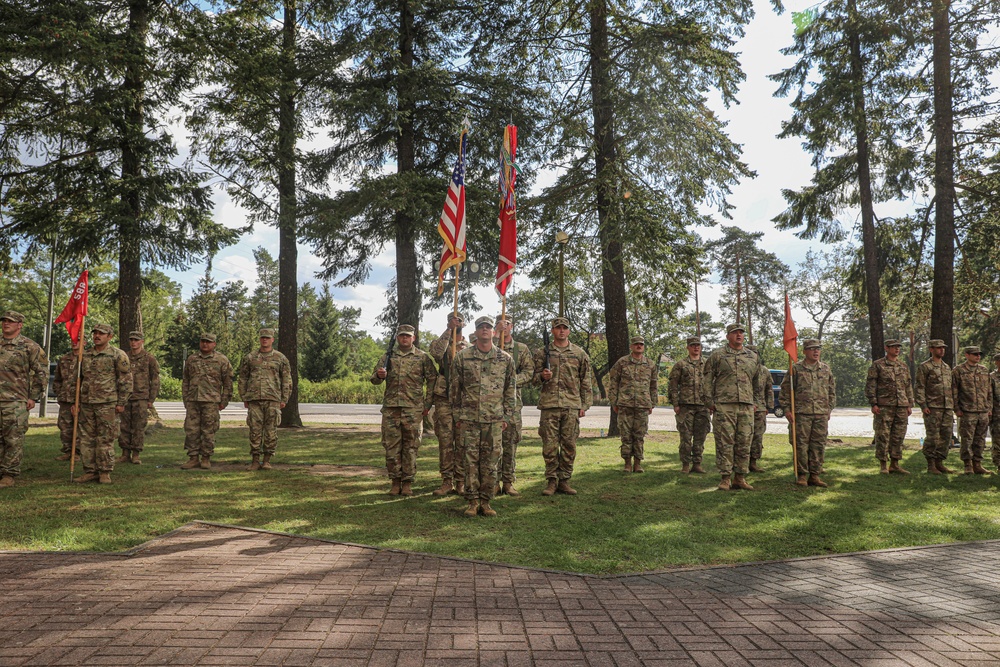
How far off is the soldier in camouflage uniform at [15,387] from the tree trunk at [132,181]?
6.71 m

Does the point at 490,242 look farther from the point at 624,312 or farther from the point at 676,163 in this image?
the point at 676,163

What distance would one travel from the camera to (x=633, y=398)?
10852mm

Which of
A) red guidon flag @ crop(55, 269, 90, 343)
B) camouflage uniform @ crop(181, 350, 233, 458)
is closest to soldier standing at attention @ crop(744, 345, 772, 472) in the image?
camouflage uniform @ crop(181, 350, 233, 458)

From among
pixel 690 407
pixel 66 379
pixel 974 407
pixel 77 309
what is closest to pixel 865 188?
pixel 974 407

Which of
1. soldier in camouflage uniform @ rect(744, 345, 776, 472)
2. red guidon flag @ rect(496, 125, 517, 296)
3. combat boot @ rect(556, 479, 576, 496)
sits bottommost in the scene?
combat boot @ rect(556, 479, 576, 496)

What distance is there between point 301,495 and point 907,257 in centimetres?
1911

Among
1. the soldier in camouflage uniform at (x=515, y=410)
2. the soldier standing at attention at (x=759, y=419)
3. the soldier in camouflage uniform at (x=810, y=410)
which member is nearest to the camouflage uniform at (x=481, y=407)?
the soldier in camouflage uniform at (x=515, y=410)

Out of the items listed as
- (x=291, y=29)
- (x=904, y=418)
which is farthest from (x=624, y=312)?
(x=291, y=29)

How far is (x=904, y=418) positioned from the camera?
1088 centimetres

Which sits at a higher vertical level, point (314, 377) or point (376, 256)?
point (376, 256)

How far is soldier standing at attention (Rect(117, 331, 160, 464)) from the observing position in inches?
424

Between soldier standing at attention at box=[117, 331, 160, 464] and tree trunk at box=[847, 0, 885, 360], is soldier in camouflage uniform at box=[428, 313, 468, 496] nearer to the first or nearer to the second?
soldier standing at attention at box=[117, 331, 160, 464]

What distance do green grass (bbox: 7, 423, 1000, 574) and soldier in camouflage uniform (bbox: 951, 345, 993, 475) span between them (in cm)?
90

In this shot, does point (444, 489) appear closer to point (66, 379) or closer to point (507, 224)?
point (507, 224)
